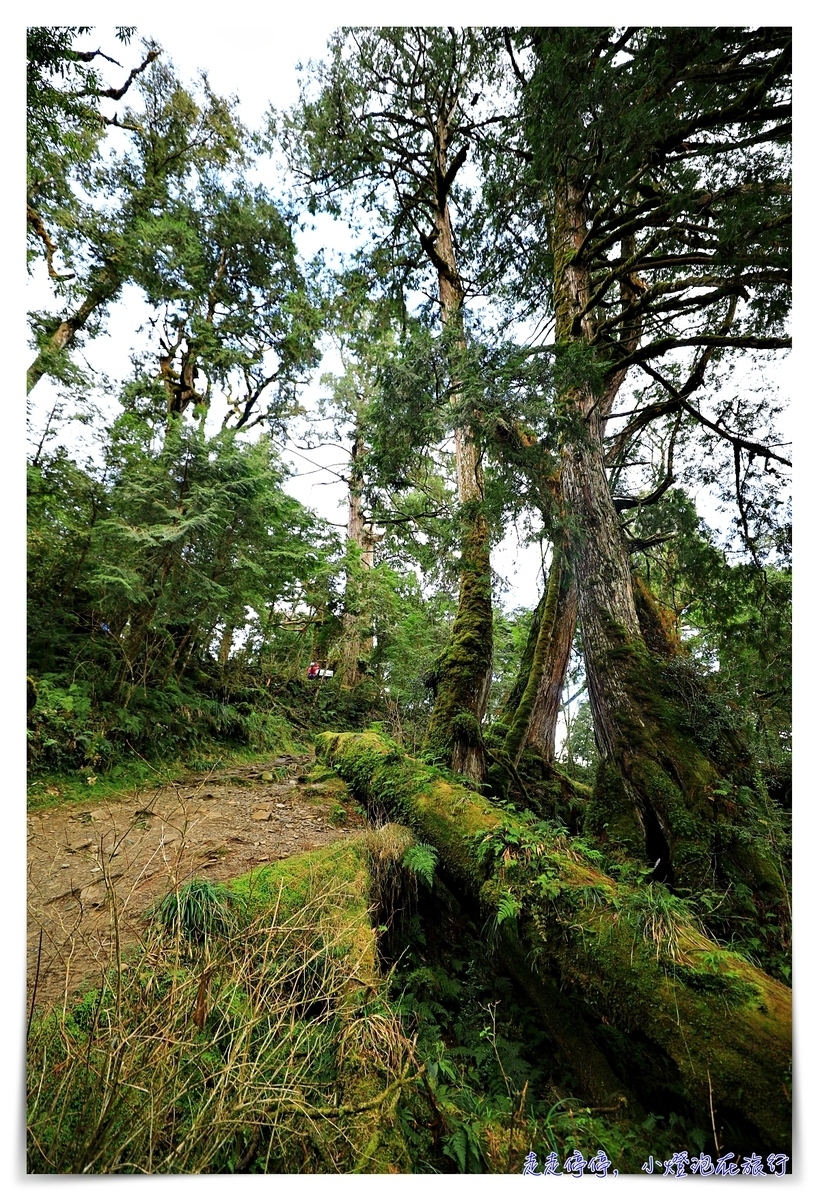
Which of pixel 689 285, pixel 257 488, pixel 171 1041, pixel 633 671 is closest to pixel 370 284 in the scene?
pixel 257 488

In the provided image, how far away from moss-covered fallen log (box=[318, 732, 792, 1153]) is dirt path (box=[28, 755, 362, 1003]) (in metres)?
1.53

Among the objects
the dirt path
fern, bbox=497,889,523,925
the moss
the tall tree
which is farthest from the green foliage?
the tall tree

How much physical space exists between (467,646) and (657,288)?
361 centimetres

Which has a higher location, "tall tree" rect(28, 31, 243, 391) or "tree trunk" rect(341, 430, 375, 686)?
"tall tree" rect(28, 31, 243, 391)

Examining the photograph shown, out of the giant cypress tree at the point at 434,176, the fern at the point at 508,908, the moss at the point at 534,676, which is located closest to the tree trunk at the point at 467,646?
the giant cypress tree at the point at 434,176

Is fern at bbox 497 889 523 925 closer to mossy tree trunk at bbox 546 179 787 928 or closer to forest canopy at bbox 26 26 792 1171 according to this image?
forest canopy at bbox 26 26 792 1171

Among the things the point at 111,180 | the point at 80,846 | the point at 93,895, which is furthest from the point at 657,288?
the point at 111,180

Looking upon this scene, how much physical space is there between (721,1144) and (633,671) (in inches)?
102

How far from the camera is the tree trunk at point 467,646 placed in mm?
4539

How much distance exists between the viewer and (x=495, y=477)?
14.0 feet

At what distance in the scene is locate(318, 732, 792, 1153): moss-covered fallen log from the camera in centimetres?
169

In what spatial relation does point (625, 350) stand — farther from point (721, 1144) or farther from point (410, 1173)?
point (410, 1173)

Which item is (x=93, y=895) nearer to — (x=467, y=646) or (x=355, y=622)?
(x=467, y=646)

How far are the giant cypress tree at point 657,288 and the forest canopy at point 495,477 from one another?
26 mm
